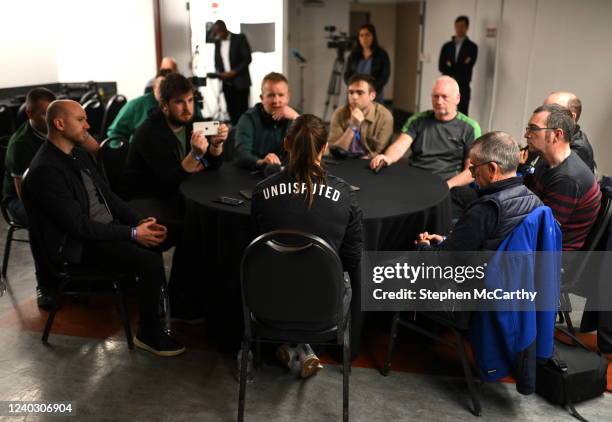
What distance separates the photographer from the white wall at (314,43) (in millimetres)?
9383

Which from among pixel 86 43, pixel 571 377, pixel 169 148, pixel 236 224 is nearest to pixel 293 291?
pixel 236 224

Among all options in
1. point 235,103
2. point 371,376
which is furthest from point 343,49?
point 371,376

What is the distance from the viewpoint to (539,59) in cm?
620

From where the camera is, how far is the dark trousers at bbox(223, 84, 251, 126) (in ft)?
22.5

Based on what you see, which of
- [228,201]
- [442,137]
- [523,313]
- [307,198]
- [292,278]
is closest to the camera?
[292,278]

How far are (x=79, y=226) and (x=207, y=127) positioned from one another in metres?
0.94

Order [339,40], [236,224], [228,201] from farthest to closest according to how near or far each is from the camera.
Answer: [339,40] < [228,201] < [236,224]

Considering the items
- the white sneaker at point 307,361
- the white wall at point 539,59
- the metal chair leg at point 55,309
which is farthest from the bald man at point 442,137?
the white wall at point 539,59

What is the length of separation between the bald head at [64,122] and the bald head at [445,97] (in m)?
2.09

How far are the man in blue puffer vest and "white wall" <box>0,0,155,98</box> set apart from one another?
596 cm

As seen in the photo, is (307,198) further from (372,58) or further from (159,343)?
(372,58)

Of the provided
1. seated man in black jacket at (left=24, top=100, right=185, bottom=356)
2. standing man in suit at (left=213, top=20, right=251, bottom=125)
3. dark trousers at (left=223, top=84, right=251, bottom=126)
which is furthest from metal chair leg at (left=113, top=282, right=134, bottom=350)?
dark trousers at (left=223, top=84, right=251, bottom=126)

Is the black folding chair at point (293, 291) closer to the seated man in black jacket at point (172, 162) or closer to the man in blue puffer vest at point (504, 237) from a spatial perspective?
the man in blue puffer vest at point (504, 237)

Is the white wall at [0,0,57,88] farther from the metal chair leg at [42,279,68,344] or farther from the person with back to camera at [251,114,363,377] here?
the person with back to camera at [251,114,363,377]
